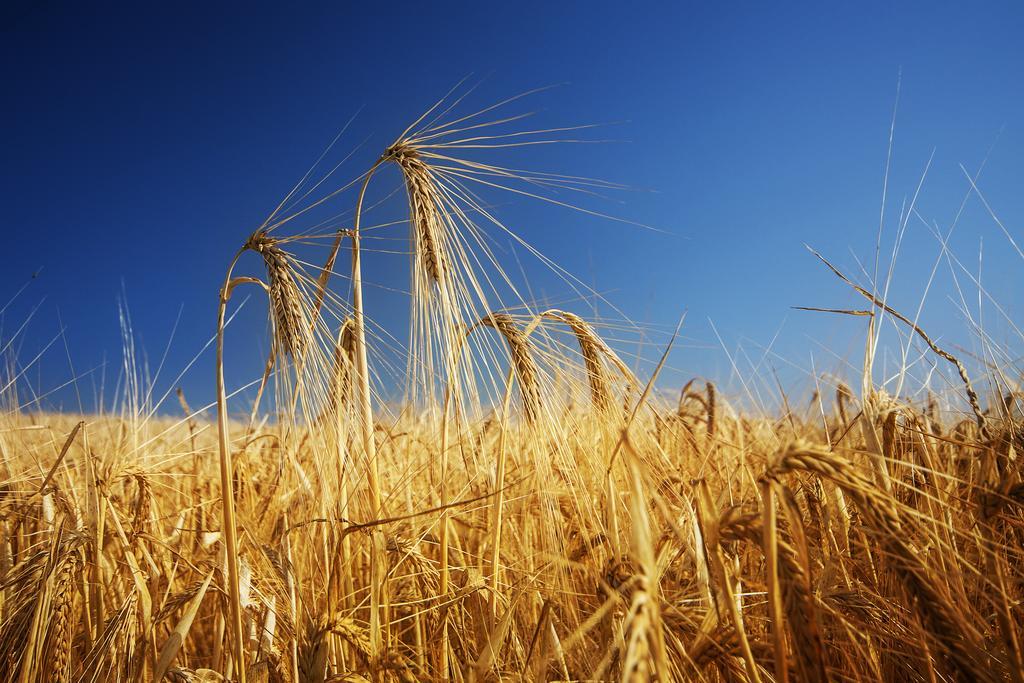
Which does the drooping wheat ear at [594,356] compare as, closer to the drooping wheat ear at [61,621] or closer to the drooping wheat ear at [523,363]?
the drooping wheat ear at [523,363]

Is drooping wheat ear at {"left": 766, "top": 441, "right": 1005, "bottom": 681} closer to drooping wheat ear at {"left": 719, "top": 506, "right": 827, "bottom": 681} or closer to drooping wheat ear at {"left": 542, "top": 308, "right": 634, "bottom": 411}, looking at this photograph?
drooping wheat ear at {"left": 719, "top": 506, "right": 827, "bottom": 681}

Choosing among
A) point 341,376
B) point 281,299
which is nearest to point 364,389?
point 341,376

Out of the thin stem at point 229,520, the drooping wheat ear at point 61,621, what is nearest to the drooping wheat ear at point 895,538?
the thin stem at point 229,520

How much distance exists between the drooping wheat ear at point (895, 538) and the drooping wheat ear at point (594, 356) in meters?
0.86

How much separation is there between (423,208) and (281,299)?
0.41 meters

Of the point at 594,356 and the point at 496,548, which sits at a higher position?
the point at 594,356

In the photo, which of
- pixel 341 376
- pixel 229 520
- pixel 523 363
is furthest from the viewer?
pixel 523 363

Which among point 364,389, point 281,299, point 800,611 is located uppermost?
point 281,299

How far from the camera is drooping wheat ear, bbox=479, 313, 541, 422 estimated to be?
1477 millimetres

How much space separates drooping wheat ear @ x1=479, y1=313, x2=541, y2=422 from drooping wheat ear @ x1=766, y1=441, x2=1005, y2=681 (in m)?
0.82

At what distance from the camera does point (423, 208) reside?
4.65 ft

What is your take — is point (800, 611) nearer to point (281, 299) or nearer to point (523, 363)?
point (523, 363)

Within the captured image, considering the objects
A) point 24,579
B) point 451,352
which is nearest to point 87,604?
point 24,579

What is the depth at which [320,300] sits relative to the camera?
1.38 m
